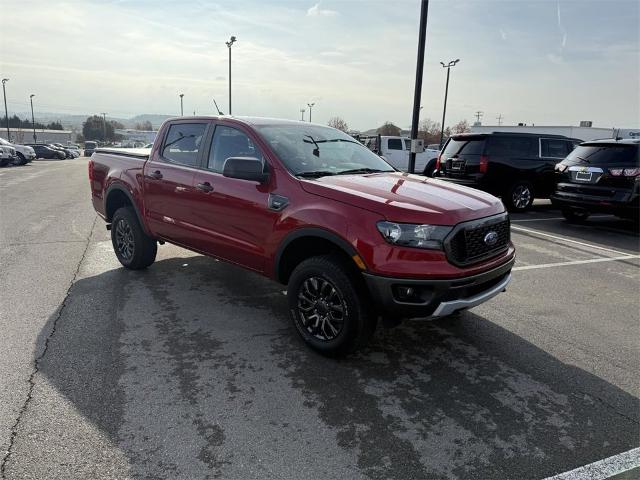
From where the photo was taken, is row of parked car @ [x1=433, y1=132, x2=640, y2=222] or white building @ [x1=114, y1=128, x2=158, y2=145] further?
white building @ [x1=114, y1=128, x2=158, y2=145]

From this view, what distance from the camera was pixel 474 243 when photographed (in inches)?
137

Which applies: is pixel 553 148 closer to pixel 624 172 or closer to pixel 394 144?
pixel 624 172

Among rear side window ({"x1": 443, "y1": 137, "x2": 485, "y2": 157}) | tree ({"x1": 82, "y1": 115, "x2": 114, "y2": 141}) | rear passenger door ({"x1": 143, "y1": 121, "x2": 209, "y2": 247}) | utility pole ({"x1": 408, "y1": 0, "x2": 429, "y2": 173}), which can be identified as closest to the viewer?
rear passenger door ({"x1": 143, "y1": 121, "x2": 209, "y2": 247})

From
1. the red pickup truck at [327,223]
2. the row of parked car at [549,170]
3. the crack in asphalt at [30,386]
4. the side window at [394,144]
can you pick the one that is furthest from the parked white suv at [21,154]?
the red pickup truck at [327,223]

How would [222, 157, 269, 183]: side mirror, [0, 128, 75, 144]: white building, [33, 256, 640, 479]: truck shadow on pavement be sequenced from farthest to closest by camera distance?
[0, 128, 75, 144]: white building
[222, 157, 269, 183]: side mirror
[33, 256, 640, 479]: truck shadow on pavement

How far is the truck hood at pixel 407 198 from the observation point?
3287mm

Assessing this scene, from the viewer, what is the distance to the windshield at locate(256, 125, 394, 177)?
13.6ft

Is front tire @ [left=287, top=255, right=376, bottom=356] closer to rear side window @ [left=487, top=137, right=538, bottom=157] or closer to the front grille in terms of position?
the front grille

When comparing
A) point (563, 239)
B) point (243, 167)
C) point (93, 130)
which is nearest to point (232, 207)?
point (243, 167)

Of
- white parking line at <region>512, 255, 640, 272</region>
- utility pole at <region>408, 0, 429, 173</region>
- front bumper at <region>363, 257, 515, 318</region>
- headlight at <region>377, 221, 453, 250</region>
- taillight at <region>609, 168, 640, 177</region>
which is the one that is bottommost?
white parking line at <region>512, 255, 640, 272</region>

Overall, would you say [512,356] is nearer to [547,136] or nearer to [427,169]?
[547,136]

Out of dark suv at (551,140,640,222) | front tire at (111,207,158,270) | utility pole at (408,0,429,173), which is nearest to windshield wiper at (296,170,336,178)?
front tire at (111,207,158,270)

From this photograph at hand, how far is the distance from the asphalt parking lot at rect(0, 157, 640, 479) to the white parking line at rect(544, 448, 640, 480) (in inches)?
1.5

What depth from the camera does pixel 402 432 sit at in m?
2.85
